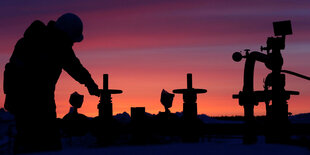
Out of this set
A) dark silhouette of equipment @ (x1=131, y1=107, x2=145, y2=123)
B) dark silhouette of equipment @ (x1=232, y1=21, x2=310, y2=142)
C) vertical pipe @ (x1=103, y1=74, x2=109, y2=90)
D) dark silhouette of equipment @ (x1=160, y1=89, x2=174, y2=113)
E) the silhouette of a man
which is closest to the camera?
the silhouette of a man

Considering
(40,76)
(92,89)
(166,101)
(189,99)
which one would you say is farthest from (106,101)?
(40,76)

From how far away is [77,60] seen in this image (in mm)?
6285

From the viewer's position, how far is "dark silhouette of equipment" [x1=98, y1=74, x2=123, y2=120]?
10.7 metres

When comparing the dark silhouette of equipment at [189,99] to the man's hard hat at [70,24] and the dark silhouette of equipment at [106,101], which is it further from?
the man's hard hat at [70,24]

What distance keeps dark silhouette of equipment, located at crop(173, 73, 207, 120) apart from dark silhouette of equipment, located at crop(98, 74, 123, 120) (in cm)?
272

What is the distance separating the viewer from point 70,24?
5895mm

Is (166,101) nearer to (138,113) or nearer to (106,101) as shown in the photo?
(106,101)

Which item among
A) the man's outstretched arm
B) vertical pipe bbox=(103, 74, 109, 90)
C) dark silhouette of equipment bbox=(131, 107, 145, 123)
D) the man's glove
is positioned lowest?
dark silhouette of equipment bbox=(131, 107, 145, 123)

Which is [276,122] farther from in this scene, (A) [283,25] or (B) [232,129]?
(A) [283,25]

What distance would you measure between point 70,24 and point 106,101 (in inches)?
208

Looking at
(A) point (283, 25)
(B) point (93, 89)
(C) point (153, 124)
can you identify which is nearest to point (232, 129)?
(C) point (153, 124)

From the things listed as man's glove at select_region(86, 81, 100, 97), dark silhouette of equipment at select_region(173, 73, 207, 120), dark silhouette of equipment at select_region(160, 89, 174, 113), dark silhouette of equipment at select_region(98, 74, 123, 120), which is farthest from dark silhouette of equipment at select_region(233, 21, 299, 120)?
dark silhouette of equipment at select_region(160, 89, 174, 113)

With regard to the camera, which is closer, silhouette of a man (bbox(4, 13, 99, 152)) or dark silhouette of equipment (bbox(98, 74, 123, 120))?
silhouette of a man (bbox(4, 13, 99, 152))

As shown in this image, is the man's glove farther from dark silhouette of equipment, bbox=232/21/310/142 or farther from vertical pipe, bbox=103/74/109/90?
vertical pipe, bbox=103/74/109/90
